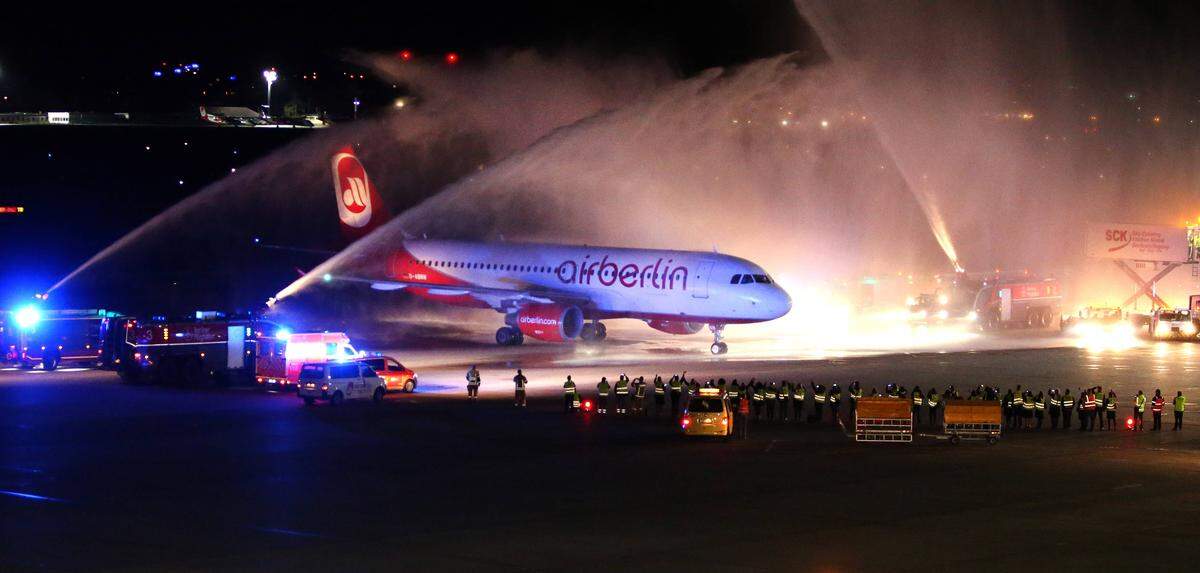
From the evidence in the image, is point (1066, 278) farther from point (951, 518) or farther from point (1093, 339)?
point (951, 518)

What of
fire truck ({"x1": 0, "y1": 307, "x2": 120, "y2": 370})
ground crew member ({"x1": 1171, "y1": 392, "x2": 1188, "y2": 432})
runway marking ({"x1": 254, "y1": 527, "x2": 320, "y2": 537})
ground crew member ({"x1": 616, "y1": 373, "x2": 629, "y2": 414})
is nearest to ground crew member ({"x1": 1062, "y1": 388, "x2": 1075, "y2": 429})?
ground crew member ({"x1": 1171, "y1": 392, "x2": 1188, "y2": 432})

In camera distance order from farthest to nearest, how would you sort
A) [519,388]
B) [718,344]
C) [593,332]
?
[593,332] < [718,344] < [519,388]

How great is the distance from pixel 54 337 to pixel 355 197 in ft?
68.2

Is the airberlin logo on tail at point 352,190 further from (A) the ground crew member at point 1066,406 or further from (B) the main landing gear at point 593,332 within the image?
(A) the ground crew member at point 1066,406

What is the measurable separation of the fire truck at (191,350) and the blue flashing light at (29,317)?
19.0 ft

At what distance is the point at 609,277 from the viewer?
58.6 meters

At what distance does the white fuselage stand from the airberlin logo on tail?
3662 millimetres

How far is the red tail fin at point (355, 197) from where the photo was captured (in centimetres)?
6875

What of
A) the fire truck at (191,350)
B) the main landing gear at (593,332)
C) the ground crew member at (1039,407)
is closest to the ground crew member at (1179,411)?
the ground crew member at (1039,407)

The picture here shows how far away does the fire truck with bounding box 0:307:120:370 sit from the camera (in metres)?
50.0

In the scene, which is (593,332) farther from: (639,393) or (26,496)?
(26,496)

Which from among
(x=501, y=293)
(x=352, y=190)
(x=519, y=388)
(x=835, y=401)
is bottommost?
(x=835, y=401)

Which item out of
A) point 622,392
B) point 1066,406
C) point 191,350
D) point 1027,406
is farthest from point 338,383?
point 1066,406

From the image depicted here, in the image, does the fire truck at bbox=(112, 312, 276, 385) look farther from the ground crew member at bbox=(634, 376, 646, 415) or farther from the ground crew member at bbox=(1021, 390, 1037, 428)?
the ground crew member at bbox=(1021, 390, 1037, 428)
